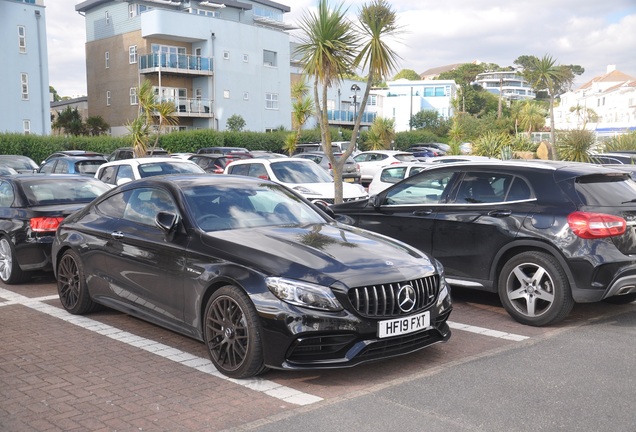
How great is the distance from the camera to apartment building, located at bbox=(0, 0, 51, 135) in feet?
143

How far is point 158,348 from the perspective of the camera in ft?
20.4

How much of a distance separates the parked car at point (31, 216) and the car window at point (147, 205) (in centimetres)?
259

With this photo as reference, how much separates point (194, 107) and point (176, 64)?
11.3ft

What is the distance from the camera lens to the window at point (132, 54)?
176 feet

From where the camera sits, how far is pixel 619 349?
20.1 ft

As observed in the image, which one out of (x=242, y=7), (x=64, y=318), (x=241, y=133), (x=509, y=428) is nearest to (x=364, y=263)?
(x=509, y=428)

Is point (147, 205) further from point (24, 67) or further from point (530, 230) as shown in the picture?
point (24, 67)

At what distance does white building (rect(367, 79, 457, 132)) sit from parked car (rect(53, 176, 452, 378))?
88.2m

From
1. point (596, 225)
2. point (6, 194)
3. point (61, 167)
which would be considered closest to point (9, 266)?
point (6, 194)

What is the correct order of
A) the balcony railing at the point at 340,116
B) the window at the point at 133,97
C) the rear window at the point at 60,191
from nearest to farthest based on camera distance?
the rear window at the point at 60,191 < the window at the point at 133,97 < the balcony railing at the point at 340,116

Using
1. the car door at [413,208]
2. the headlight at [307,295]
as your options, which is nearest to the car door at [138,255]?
the headlight at [307,295]

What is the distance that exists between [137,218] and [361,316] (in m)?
2.70

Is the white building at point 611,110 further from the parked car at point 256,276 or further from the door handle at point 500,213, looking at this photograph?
the parked car at point 256,276

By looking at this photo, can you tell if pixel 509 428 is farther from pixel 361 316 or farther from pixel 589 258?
pixel 589 258
